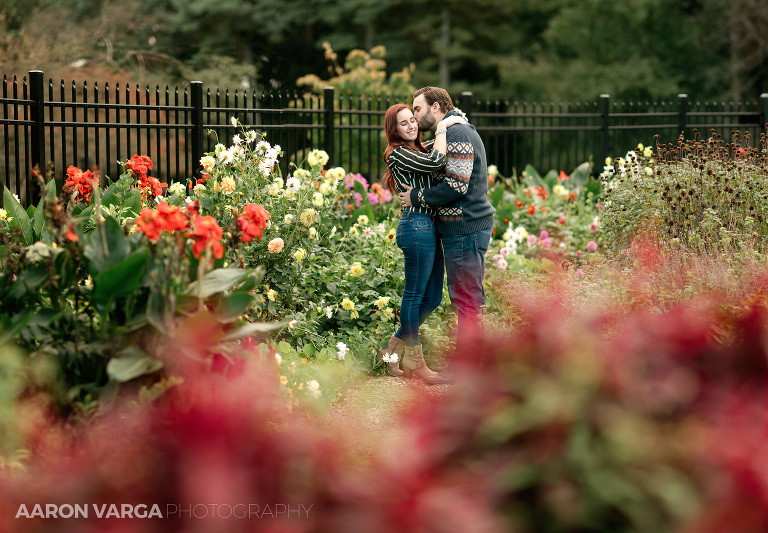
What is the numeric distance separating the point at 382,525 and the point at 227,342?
147cm

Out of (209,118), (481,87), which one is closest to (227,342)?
(209,118)

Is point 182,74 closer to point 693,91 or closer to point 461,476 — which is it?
point 693,91

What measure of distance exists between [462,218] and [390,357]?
991mm

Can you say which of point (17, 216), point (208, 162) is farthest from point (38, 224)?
point (208, 162)

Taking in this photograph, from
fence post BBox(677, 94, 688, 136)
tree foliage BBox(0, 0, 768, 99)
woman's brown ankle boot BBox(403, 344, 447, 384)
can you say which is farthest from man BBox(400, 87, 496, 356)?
tree foliage BBox(0, 0, 768, 99)

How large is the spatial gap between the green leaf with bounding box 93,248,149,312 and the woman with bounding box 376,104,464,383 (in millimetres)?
2417

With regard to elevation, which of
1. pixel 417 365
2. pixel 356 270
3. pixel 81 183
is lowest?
pixel 417 365

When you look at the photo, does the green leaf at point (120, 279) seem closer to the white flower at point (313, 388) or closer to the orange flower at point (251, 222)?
the orange flower at point (251, 222)

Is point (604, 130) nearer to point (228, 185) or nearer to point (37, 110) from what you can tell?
point (37, 110)

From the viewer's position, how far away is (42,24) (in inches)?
792

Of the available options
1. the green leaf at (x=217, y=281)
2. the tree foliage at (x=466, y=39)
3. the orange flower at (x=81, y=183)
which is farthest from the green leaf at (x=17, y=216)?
the tree foliage at (x=466, y=39)

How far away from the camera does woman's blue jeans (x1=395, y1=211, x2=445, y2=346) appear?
4742 millimetres

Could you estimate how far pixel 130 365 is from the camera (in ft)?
7.86

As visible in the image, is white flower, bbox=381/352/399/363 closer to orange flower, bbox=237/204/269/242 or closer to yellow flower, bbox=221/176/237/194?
yellow flower, bbox=221/176/237/194
